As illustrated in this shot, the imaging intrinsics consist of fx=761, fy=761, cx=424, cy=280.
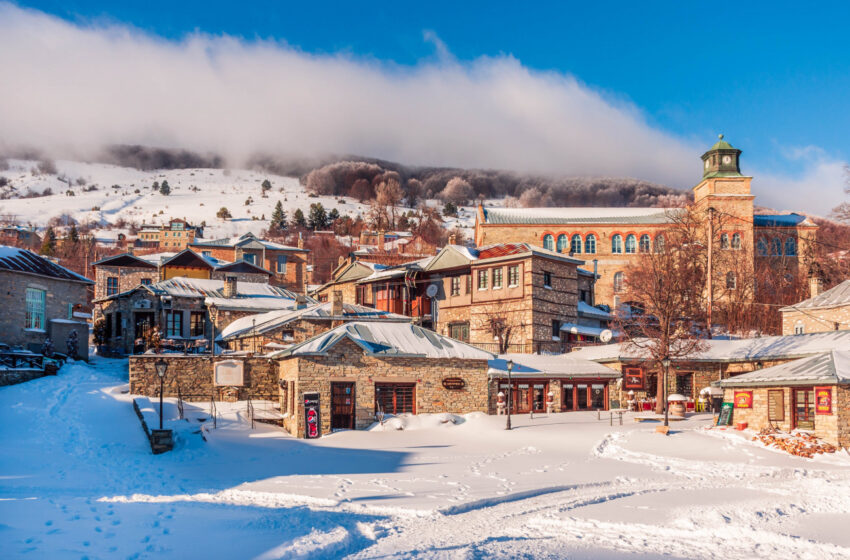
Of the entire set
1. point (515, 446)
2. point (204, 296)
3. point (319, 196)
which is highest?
point (319, 196)

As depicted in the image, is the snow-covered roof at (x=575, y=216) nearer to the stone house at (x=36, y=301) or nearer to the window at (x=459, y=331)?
the window at (x=459, y=331)

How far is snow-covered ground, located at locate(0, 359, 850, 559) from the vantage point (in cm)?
1186

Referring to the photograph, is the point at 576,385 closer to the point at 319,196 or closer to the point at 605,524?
the point at 605,524

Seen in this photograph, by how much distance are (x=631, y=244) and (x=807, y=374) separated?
41023 mm

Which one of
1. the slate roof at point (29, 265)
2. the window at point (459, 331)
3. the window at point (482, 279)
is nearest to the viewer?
the slate roof at point (29, 265)

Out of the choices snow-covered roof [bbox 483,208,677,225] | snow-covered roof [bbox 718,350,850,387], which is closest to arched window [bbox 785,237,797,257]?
snow-covered roof [bbox 483,208,677,225]

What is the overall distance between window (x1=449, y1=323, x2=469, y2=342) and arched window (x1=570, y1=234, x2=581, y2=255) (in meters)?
23.8

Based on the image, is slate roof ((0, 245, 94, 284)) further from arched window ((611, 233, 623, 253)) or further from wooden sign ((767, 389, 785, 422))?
arched window ((611, 233, 623, 253))

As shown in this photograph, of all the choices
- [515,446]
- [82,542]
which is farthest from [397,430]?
[82,542]

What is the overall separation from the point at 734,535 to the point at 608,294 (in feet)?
171

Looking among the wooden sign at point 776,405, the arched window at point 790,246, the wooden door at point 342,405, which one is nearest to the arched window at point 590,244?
the arched window at point 790,246

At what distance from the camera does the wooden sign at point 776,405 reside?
26.5 metres

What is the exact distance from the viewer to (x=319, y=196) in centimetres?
18600

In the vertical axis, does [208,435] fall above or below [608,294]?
below
